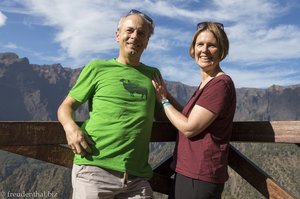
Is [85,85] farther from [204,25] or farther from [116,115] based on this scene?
[204,25]

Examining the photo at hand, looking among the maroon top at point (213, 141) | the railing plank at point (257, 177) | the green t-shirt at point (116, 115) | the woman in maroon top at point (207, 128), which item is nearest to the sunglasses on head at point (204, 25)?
the woman in maroon top at point (207, 128)

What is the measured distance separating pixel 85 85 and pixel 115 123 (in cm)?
43

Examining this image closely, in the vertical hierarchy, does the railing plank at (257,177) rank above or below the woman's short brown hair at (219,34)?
below

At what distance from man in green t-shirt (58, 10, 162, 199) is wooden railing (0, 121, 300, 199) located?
0.22 m

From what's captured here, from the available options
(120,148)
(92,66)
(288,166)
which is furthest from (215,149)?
(288,166)

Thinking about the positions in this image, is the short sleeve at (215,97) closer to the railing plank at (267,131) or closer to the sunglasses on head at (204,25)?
the sunglasses on head at (204,25)

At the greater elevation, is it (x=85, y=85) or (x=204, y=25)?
(x=204, y=25)

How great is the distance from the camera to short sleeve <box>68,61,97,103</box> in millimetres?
3423

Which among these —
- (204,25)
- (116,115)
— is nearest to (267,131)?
(204,25)

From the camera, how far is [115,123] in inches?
132

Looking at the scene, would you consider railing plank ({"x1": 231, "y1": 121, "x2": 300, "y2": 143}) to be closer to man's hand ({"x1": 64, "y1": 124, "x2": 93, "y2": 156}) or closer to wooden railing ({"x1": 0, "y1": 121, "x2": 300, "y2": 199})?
wooden railing ({"x1": 0, "y1": 121, "x2": 300, "y2": 199})

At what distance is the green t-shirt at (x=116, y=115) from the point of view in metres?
3.31

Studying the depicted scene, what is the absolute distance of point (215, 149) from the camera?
3.26 meters

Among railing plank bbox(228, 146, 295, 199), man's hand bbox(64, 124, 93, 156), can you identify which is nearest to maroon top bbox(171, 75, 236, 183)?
railing plank bbox(228, 146, 295, 199)
